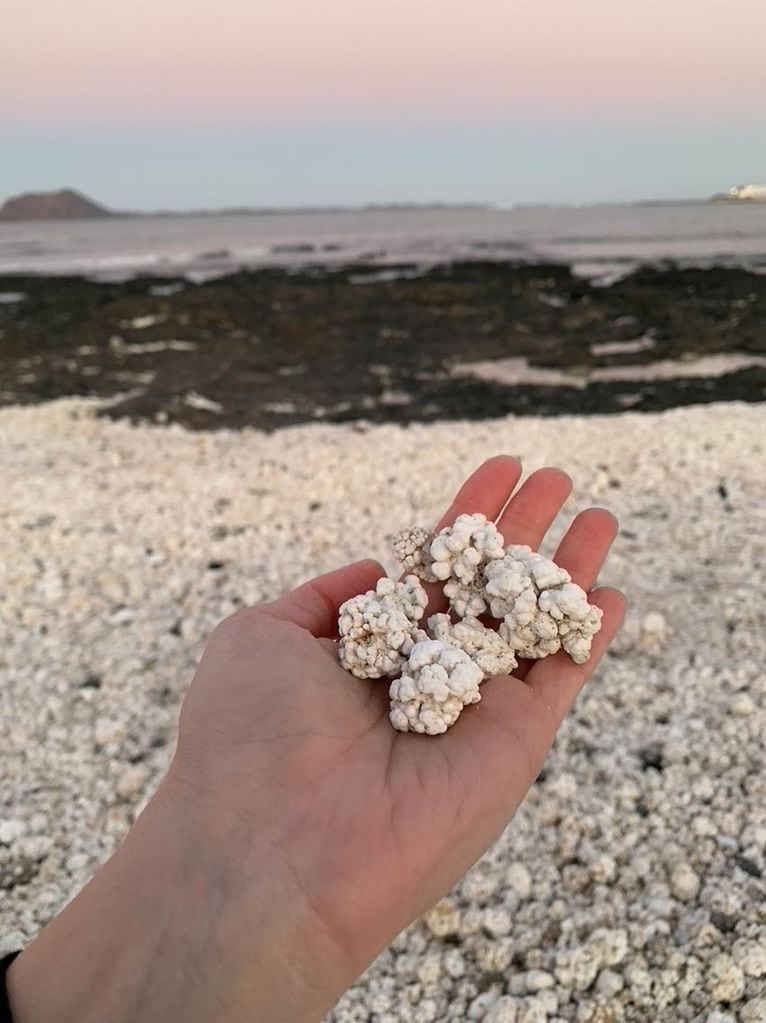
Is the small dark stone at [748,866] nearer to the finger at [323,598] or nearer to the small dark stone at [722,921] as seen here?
the small dark stone at [722,921]

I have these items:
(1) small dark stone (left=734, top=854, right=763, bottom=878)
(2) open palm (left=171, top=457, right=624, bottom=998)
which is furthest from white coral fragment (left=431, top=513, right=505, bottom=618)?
(1) small dark stone (left=734, top=854, right=763, bottom=878)

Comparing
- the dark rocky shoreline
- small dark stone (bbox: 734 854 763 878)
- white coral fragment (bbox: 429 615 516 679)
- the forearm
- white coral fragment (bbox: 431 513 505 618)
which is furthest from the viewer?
the dark rocky shoreline

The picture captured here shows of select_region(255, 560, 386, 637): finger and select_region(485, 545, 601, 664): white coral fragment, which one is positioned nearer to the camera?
select_region(485, 545, 601, 664): white coral fragment

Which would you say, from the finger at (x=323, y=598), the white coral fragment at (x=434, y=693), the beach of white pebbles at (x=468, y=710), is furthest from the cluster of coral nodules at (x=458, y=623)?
the beach of white pebbles at (x=468, y=710)

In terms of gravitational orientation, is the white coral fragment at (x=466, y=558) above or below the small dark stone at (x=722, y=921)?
above

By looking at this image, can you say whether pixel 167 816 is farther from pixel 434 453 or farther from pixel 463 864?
pixel 434 453

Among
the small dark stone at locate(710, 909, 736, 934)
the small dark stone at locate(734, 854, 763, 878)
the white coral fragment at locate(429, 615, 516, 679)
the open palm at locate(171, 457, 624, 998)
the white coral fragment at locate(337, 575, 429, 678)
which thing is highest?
the white coral fragment at locate(337, 575, 429, 678)

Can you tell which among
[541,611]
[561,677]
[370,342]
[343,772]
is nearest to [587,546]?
[541,611]

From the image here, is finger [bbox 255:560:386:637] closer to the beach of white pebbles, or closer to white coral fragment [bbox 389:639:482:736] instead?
white coral fragment [bbox 389:639:482:736]
